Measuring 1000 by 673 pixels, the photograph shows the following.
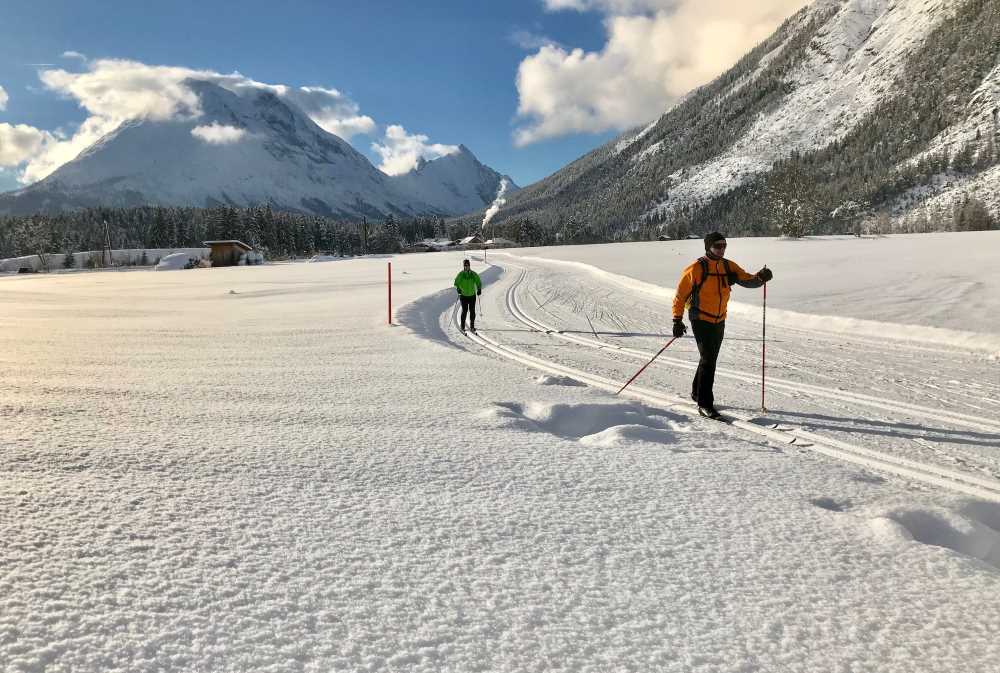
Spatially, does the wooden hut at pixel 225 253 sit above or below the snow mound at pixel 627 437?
above

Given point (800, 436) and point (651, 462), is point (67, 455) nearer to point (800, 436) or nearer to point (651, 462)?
point (651, 462)

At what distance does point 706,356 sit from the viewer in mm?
5484

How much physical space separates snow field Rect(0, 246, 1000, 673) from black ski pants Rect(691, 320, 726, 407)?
757 millimetres

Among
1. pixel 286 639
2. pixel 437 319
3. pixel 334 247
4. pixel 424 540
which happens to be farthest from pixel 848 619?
pixel 334 247

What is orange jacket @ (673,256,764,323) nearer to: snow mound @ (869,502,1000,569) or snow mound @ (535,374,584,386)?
snow mound @ (535,374,584,386)

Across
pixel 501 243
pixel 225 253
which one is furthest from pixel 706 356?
pixel 501 243

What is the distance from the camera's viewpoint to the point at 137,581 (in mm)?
1988

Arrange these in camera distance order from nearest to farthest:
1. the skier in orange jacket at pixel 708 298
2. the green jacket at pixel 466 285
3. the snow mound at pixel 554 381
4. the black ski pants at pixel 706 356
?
the black ski pants at pixel 706 356, the skier in orange jacket at pixel 708 298, the snow mound at pixel 554 381, the green jacket at pixel 466 285

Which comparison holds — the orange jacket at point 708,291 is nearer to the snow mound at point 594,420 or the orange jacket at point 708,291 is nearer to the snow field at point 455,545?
the snow mound at point 594,420

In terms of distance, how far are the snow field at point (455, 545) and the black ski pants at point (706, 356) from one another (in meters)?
0.76

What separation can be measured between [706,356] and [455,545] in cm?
387

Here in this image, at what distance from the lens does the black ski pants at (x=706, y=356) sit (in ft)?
17.5

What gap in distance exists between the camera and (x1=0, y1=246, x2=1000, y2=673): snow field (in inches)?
71.0

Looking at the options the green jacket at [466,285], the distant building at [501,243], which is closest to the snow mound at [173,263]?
the green jacket at [466,285]
